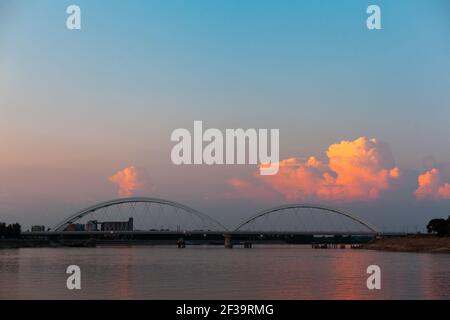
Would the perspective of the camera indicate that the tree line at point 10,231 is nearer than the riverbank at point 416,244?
No

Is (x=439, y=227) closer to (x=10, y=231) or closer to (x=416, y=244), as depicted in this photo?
(x=416, y=244)

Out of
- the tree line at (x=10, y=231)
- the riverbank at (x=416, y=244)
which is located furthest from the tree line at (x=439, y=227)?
the tree line at (x=10, y=231)

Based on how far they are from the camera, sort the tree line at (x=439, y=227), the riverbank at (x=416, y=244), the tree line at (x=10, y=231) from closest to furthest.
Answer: the riverbank at (x=416, y=244)
the tree line at (x=439, y=227)
the tree line at (x=10, y=231)

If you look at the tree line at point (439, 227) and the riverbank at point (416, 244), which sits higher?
the tree line at point (439, 227)

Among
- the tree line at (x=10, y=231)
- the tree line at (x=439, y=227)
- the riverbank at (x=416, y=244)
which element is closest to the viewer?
the riverbank at (x=416, y=244)

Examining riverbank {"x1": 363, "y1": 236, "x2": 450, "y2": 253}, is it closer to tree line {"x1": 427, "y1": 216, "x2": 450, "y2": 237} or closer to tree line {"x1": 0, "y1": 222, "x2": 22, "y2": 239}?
tree line {"x1": 427, "y1": 216, "x2": 450, "y2": 237}

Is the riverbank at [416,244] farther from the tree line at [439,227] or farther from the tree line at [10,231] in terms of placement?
the tree line at [10,231]

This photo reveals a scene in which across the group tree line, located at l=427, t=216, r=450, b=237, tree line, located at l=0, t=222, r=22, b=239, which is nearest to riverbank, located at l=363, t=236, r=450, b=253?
tree line, located at l=427, t=216, r=450, b=237
